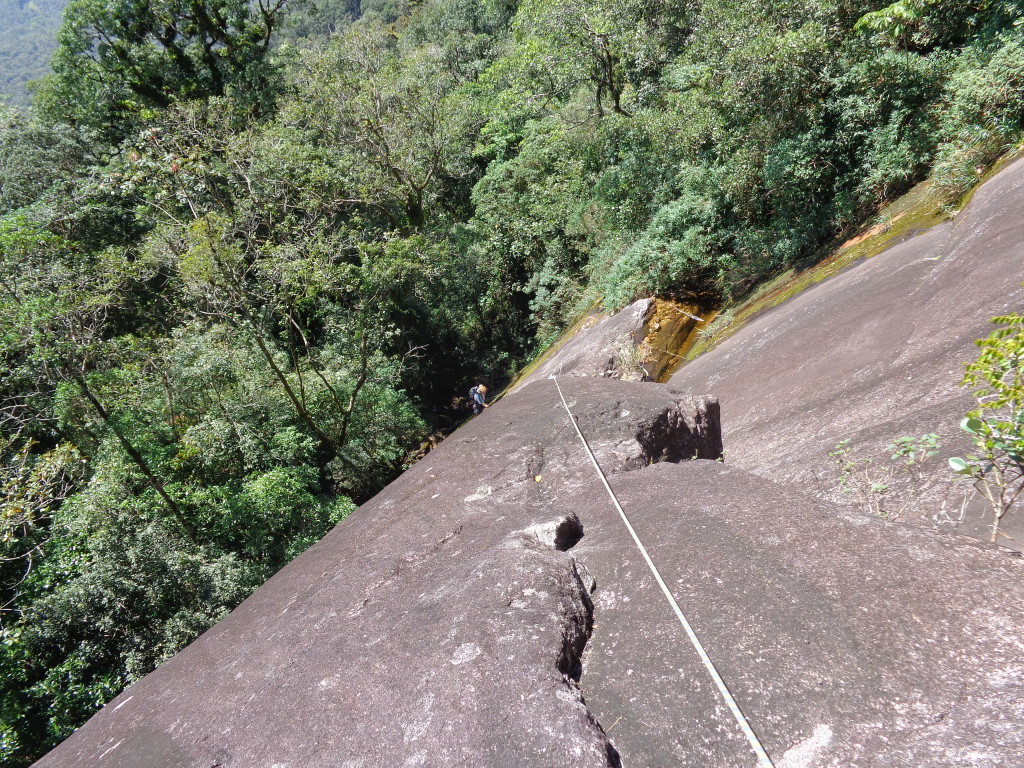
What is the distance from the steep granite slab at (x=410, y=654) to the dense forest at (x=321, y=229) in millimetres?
5082

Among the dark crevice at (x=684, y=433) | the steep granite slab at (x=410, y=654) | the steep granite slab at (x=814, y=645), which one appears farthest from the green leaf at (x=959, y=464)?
the dark crevice at (x=684, y=433)

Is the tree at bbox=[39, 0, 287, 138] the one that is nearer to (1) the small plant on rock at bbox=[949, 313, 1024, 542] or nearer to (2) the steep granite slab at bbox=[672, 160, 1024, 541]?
(2) the steep granite slab at bbox=[672, 160, 1024, 541]

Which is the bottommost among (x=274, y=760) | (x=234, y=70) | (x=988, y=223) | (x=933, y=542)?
(x=988, y=223)

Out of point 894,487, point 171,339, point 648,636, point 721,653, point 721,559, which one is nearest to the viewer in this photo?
point 721,653

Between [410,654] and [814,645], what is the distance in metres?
1.74

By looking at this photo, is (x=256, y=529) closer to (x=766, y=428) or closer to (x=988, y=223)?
(x=766, y=428)

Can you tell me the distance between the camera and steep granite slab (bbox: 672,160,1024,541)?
4934mm

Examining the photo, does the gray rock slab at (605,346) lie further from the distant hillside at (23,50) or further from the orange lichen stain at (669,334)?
the distant hillside at (23,50)

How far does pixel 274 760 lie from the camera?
2.39m

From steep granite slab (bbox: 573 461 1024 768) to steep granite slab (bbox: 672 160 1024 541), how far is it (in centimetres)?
142

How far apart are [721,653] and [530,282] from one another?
17.1 meters

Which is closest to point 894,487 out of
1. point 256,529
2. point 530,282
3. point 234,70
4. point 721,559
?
point 721,559

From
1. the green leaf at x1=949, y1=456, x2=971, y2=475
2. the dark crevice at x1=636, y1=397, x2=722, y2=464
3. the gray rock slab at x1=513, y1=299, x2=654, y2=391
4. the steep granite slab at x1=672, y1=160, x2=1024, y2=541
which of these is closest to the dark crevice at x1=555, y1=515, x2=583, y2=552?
the dark crevice at x1=636, y1=397, x2=722, y2=464

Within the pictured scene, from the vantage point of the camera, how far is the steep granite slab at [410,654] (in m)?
2.28
